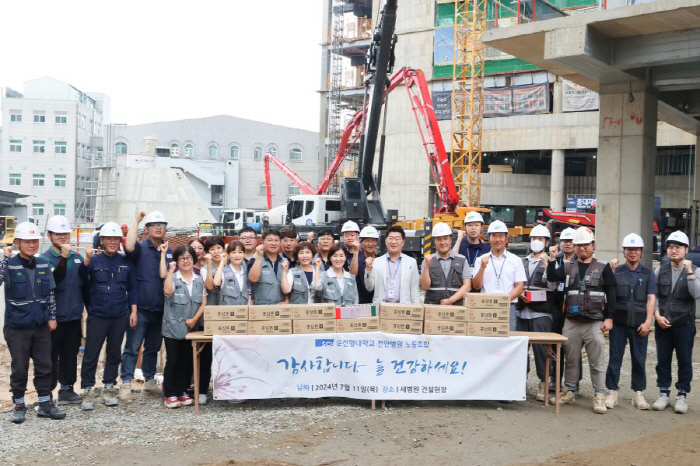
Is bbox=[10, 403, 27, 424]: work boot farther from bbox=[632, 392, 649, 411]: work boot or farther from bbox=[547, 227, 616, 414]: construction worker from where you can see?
bbox=[632, 392, 649, 411]: work boot

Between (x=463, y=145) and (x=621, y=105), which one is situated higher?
(x=463, y=145)

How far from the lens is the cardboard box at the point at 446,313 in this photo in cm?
683

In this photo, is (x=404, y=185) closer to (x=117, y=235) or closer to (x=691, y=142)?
(x=691, y=142)

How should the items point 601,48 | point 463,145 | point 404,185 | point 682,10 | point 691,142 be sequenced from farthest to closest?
point 404,185
point 463,145
point 691,142
point 601,48
point 682,10

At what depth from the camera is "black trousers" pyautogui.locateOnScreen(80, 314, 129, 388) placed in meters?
6.88

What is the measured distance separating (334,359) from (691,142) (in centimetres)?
3772

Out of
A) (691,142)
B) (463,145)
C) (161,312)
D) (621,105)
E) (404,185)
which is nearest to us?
(161,312)

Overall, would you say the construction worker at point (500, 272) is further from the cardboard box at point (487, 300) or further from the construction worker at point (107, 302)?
the construction worker at point (107, 302)

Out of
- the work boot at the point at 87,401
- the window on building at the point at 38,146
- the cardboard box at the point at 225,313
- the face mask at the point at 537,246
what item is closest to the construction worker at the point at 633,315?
the face mask at the point at 537,246

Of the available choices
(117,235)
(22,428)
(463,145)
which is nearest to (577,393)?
(117,235)

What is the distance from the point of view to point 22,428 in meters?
6.20

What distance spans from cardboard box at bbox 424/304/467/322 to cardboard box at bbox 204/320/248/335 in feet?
6.29

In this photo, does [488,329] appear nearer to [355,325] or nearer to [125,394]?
[355,325]

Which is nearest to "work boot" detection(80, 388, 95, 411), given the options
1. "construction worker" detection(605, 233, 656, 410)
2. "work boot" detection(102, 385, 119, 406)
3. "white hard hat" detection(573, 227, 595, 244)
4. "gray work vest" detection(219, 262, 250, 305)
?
"work boot" detection(102, 385, 119, 406)
